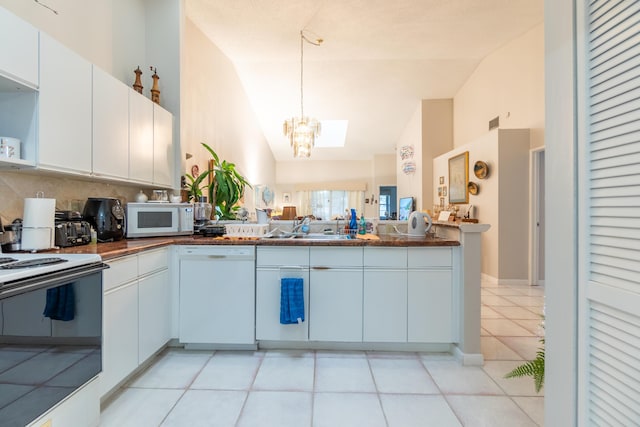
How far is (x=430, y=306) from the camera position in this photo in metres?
2.17

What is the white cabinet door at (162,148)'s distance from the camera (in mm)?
2625

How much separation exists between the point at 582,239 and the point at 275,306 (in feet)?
6.11

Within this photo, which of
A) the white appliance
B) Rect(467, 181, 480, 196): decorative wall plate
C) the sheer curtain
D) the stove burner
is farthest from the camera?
the sheer curtain

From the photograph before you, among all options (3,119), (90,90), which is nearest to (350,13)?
(90,90)

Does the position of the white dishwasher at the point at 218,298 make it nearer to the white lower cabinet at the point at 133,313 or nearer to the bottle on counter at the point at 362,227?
the white lower cabinet at the point at 133,313

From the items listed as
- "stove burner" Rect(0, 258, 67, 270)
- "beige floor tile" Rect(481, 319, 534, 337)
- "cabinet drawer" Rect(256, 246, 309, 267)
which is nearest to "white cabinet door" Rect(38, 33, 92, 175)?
"stove burner" Rect(0, 258, 67, 270)

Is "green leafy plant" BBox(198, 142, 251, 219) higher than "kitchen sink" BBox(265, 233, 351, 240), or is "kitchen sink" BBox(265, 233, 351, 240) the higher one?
"green leafy plant" BBox(198, 142, 251, 219)

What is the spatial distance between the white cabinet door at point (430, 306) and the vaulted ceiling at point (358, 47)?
3320 mm

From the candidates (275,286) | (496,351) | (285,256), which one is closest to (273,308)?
(275,286)

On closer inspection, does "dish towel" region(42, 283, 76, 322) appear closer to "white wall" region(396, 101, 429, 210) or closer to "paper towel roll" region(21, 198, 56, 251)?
"paper towel roll" region(21, 198, 56, 251)

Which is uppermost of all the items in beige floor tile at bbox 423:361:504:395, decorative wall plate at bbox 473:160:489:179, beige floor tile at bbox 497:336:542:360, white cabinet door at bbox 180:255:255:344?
decorative wall plate at bbox 473:160:489:179

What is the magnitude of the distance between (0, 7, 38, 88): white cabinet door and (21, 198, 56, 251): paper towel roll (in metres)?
0.64

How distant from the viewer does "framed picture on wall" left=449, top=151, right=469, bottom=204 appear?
5191 millimetres

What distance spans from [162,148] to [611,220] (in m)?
3.07
